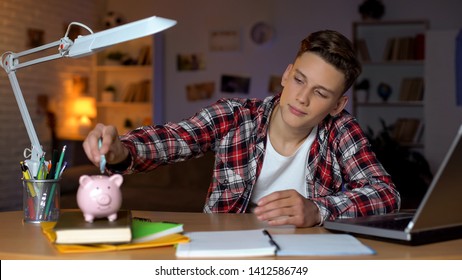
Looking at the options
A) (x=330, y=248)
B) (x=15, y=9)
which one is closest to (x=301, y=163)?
(x=330, y=248)

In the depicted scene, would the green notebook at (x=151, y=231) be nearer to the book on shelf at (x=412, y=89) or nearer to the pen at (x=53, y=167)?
the pen at (x=53, y=167)

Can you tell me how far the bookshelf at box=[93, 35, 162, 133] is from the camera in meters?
7.19

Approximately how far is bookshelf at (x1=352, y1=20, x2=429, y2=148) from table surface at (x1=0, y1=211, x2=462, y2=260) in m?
5.05

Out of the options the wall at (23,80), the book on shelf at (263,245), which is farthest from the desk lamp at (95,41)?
the wall at (23,80)

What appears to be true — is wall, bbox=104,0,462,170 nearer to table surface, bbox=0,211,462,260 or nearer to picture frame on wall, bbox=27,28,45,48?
Answer: picture frame on wall, bbox=27,28,45,48

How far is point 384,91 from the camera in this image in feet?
21.4

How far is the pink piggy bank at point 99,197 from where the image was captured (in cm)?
115

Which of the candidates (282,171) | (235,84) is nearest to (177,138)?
(282,171)

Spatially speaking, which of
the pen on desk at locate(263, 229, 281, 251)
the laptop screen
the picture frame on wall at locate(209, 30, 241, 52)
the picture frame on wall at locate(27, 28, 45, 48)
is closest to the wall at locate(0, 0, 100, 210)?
the picture frame on wall at locate(27, 28, 45, 48)

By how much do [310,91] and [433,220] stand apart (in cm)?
57

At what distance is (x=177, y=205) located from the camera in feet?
13.2

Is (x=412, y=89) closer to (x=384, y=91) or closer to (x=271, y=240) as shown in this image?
(x=384, y=91)
